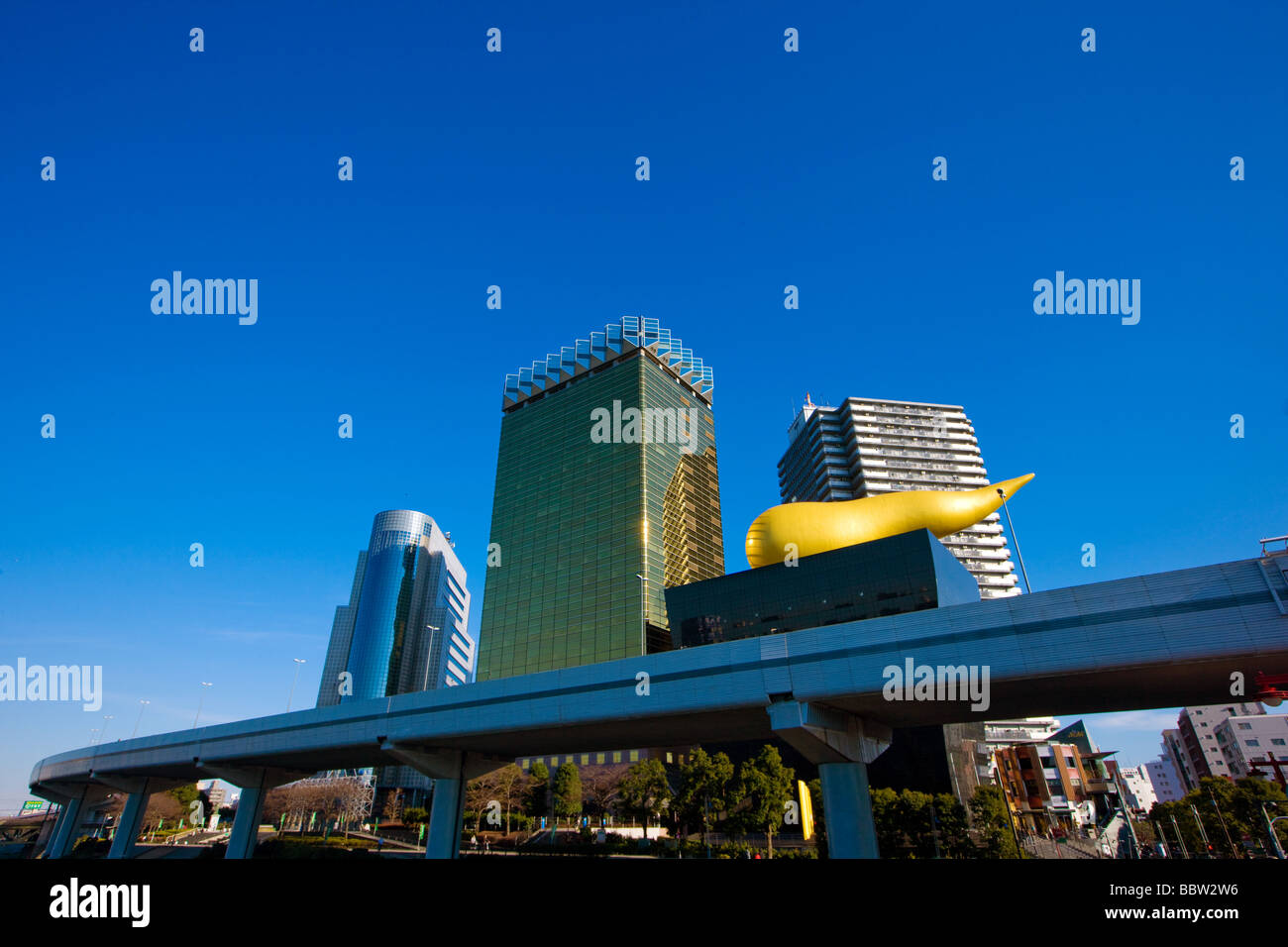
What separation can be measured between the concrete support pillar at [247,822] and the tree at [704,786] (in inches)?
1335

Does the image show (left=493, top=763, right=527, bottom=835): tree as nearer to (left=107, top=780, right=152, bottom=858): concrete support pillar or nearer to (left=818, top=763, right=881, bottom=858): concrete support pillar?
(left=107, top=780, right=152, bottom=858): concrete support pillar

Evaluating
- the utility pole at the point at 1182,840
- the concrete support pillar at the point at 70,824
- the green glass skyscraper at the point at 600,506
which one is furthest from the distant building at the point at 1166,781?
the concrete support pillar at the point at 70,824

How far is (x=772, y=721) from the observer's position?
96.2ft

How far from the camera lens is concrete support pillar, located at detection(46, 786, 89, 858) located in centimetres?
7125

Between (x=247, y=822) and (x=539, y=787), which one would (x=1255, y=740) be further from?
(x=247, y=822)

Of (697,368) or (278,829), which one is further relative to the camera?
→ (697,368)

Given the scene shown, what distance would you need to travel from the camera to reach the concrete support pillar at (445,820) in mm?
39594

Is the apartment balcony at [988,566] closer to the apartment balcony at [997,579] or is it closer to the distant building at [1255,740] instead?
the apartment balcony at [997,579]
